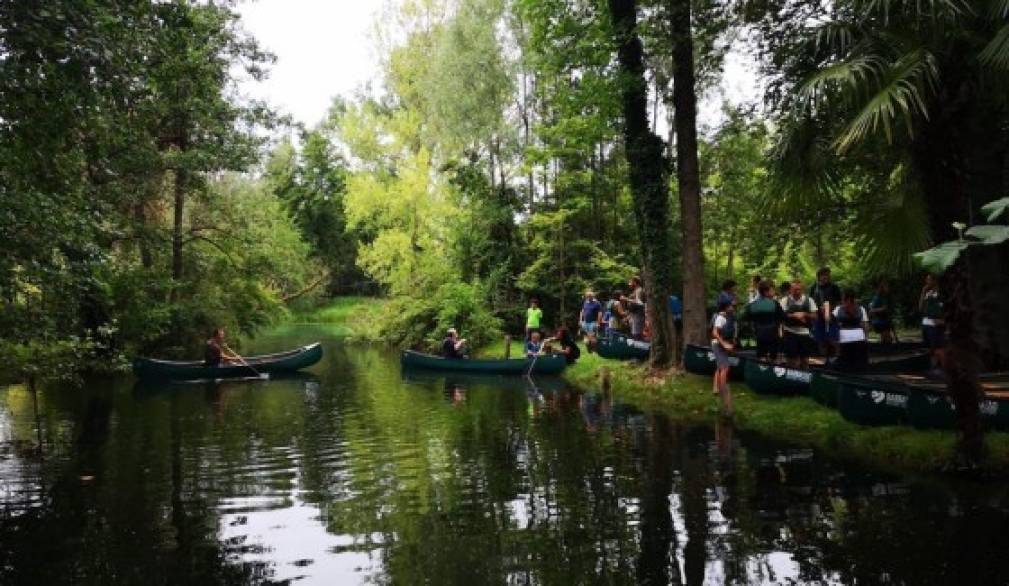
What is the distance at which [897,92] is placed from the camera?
24.9 ft

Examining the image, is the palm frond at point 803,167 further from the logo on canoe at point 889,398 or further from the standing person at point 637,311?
the standing person at point 637,311

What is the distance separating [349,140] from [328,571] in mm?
30292

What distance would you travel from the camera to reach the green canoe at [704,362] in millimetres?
13312

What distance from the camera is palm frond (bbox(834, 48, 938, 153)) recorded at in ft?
24.9

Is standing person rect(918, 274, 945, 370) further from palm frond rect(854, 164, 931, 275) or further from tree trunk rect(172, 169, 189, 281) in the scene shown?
tree trunk rect(172, 169, 189, 281)

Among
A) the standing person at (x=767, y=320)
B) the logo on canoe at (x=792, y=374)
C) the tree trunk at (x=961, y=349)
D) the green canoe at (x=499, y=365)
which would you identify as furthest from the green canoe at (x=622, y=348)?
the tree trunk at (x=961, y=349)

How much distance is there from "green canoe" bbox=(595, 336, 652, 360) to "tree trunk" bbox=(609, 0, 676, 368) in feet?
6.53

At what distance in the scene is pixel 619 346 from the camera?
1869 cm

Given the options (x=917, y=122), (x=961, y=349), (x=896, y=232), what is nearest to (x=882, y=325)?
(x=896, y=232)

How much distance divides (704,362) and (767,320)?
1.86 metres

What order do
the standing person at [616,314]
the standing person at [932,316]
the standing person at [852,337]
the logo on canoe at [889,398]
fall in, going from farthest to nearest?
the standing person at [616,314]
the standing person at [932,316]
the standing person at [852,337]
the logo on canoe at [889,398]

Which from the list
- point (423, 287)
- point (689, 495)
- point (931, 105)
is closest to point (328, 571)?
point (689, 495)

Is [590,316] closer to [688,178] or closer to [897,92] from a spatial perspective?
[688,178]

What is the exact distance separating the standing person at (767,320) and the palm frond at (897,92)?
4.04 m
